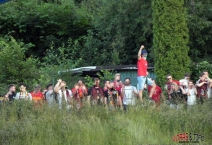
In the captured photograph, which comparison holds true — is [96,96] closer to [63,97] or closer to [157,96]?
[63,97]

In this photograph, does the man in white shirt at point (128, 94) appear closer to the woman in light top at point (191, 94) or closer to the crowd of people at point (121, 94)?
the crowd of people at point (121, 94)

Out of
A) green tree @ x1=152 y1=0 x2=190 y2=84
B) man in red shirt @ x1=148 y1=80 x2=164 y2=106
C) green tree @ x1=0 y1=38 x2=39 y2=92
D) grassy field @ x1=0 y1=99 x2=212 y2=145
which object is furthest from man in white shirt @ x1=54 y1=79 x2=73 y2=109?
green tree @ x1=152 y1=0 x2=190 y2=84

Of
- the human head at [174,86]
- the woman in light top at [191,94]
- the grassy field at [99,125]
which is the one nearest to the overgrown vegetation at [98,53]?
the grassy field at [99,125]

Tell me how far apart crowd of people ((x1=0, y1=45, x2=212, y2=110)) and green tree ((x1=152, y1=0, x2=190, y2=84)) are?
8.38m

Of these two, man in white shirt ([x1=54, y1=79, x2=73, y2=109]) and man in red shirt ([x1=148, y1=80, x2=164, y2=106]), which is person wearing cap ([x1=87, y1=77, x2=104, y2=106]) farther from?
man in red shirt ([x1=148, y1=80, x2=164, y2=106])

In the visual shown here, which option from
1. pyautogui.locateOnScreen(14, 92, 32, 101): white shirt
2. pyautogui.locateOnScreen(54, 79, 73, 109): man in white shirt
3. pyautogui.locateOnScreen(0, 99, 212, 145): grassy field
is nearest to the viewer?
pyautogui.locateOnScreen(0, 99, 212, 145): grassy field

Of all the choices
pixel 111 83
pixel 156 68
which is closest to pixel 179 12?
pixel 156 68

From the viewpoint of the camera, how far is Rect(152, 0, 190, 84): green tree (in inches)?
1092

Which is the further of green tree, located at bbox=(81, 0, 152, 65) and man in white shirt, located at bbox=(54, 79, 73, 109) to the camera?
green tree, located at bbox=(81, 0, 152, 65)

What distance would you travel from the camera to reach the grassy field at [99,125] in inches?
560

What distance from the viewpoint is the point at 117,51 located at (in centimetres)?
3438

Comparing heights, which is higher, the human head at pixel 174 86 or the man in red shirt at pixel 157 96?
the human head at pixel 174 86

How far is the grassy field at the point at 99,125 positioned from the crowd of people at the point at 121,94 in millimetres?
357

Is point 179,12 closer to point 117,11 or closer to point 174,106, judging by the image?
point 117,11
